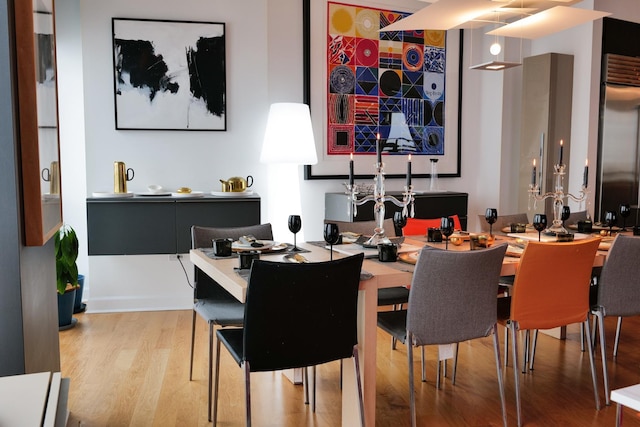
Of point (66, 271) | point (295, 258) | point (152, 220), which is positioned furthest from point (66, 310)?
point (295, 258)

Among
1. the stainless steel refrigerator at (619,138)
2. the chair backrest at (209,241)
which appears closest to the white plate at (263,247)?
the chair backrest at (209,241)

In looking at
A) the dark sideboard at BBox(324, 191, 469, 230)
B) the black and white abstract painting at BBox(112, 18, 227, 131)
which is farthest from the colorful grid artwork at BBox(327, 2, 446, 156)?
the black and white abstract painting at BBox(112, 18, 227, 131)

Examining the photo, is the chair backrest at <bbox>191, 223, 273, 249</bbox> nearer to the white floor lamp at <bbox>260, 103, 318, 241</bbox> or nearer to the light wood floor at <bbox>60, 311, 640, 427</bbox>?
the light wood floor at <bbox>60, 311, 640, 427</bbox>

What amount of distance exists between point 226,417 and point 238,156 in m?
2.55

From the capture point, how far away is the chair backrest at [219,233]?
3.22 m

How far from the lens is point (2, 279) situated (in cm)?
181

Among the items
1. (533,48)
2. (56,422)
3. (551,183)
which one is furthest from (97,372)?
(533,48)

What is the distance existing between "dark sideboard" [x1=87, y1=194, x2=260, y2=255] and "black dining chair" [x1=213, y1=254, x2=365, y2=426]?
2341 mm

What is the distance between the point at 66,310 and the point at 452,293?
2.84m

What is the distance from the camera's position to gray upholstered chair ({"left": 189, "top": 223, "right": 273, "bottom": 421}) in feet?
9.07

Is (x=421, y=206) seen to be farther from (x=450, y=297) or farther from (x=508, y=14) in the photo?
(x=450, y=297)

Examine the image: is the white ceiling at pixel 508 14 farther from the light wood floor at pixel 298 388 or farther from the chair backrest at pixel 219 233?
the light wood floor at pixel 298 388

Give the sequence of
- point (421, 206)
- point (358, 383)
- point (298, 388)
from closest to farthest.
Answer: point (358, 383) → point (298, 388) → point (421, 206)

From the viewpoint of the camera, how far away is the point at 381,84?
5.24 m
